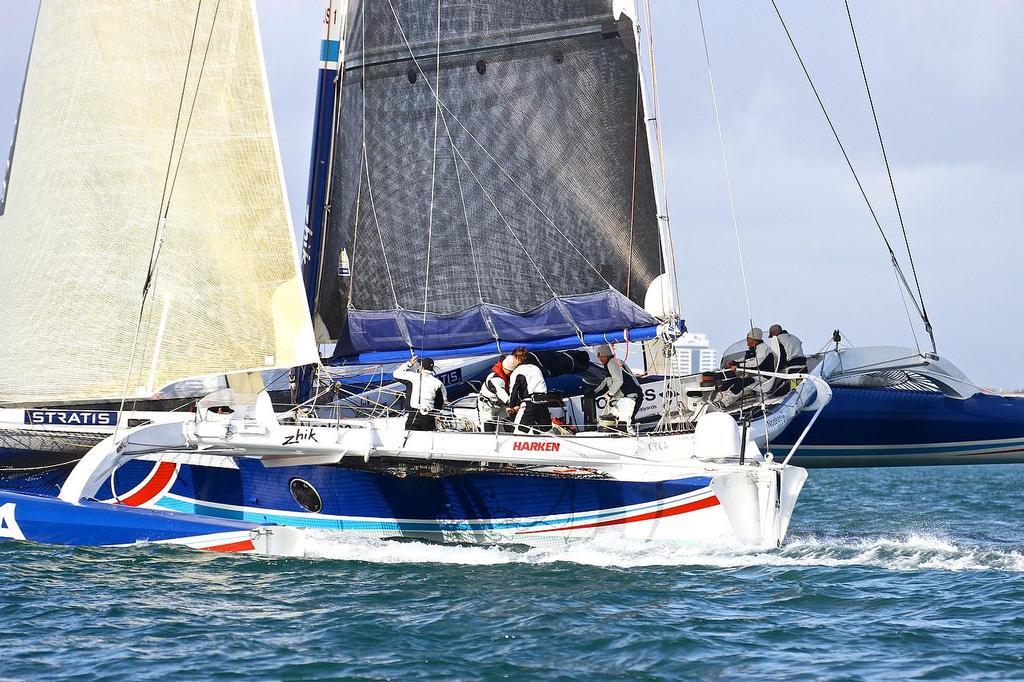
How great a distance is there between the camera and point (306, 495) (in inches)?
554

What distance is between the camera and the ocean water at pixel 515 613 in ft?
27.8

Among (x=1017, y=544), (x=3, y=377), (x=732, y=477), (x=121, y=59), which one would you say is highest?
(x=121, y=59)

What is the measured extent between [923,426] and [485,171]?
7.75 m

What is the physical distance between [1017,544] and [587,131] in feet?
22.7

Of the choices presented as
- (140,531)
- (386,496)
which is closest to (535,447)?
(386,496)

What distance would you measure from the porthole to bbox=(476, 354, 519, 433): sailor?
2.13m

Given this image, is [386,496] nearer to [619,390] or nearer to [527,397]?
[527,397]

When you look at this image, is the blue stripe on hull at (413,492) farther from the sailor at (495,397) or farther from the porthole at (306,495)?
the sailor at (495,397)

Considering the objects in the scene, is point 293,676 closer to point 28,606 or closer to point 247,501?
point 28,606

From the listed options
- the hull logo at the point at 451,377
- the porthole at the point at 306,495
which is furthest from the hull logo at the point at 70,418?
the hull logo at the point at 451,377

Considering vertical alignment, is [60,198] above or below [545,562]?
above

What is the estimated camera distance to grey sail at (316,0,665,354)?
1521cm

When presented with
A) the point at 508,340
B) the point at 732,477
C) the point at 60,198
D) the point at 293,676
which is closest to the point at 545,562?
the point at 732,477

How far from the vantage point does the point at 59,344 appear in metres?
13.1
